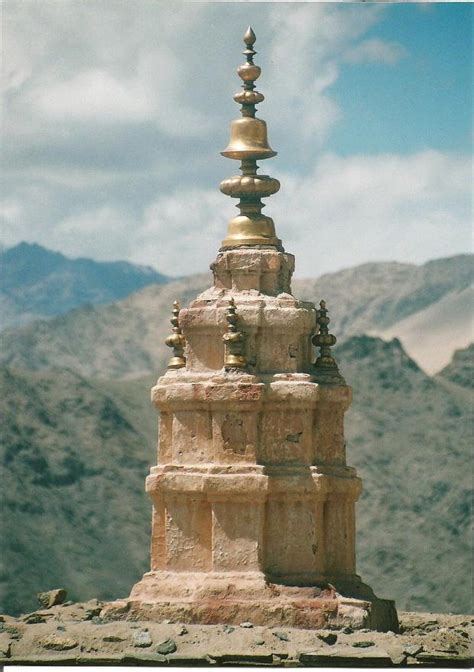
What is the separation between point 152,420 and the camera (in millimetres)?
66938

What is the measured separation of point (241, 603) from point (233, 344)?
3337 millimetres

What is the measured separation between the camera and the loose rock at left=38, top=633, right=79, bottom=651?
30594mm

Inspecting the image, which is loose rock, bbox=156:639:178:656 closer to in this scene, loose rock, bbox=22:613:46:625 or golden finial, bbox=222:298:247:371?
loose rock, bbox=22:613:46:625

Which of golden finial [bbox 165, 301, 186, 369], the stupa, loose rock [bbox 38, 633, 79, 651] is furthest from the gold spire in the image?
loose rock [bbox 38, 633, 79, 651]

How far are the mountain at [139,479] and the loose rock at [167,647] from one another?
23.8 m

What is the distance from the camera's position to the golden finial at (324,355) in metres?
32.3

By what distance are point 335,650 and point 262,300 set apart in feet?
16.0

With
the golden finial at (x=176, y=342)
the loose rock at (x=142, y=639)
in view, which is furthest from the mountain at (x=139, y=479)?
the loose rock at (x=142, y=639)

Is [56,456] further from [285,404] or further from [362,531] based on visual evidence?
[285,404]

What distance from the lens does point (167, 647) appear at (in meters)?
30.0

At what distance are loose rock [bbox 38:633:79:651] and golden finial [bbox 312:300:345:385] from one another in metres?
4.80

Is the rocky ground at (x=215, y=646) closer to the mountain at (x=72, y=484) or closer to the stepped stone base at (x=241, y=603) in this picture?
the stepped stone base at (x=241, y=603)

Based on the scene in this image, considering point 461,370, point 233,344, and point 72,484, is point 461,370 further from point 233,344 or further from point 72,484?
point 233,344

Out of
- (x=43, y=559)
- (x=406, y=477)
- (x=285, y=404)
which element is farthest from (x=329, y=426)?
(x=406, y=477)
